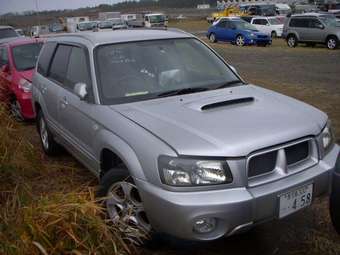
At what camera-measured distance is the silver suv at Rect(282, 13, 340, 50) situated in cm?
2072

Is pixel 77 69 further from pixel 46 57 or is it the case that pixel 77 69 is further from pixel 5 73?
pixel 5 73

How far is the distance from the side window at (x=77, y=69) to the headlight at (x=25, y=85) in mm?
3256

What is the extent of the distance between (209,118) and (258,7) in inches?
1614

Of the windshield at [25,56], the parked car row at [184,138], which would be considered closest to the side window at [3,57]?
the windshield at [25,56]

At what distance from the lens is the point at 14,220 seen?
8.94 feet

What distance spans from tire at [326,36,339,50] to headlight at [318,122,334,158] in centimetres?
1863

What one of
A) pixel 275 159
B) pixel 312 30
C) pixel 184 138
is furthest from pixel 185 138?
pixel 312 30

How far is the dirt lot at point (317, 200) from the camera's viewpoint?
342 cm

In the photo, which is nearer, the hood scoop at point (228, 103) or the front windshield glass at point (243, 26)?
the hood scoop at point (228, 103)

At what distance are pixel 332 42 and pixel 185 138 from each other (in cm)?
1986

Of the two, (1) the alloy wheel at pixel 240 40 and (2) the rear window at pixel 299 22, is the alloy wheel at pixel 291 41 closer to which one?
(2) the rear window at pixel 299 22

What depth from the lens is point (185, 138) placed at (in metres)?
2.96

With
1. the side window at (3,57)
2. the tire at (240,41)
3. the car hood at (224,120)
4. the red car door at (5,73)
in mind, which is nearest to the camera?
the car hood at (224,120)

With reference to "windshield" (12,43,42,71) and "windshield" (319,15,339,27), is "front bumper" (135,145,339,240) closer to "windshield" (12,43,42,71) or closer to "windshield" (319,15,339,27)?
"windshield" (12,43,42,71)
